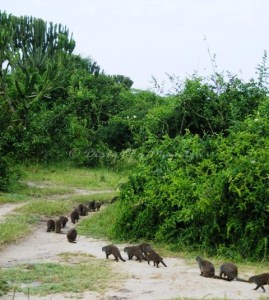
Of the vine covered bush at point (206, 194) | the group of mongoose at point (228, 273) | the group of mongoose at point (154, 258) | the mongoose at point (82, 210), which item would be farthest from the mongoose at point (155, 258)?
the mongoose at point (82, 210)

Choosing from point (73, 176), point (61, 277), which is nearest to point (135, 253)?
point (61, 277)

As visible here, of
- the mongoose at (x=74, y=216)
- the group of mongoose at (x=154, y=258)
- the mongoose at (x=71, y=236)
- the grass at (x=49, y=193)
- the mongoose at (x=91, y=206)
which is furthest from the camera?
the mongoose at (x=91, y=206)

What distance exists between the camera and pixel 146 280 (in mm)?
7707

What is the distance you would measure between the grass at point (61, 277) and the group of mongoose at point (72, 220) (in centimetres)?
185

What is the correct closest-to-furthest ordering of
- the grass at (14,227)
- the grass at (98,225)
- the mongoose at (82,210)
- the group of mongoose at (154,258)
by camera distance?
1. the group of mongoose at (154,258)
2. the grass at (14,227)
3. the grass at (98,225)
4. the mongoose at (82,210)

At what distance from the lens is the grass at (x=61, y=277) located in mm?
7145

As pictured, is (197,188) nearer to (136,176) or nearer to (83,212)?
(136,176)

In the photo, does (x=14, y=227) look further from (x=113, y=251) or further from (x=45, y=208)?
(x=113, y=251)

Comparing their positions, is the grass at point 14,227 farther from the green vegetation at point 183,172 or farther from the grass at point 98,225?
the grass at point 98,225

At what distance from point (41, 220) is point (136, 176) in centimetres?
305

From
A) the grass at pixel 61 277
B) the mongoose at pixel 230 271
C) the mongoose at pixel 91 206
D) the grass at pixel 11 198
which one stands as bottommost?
the grass at pixel 61 277

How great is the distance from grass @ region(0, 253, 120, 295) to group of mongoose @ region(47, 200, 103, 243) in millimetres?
1846

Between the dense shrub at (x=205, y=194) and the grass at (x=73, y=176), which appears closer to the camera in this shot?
the dense shrub at (x=205, y=194)

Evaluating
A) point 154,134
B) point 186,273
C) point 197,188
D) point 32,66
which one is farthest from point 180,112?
point 32,66
